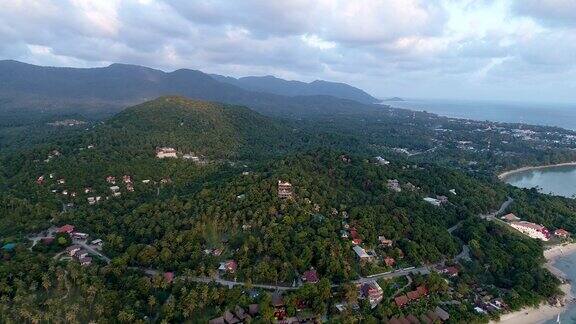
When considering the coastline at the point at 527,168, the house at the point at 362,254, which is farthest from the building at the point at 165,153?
the coastline at the point at 527,168

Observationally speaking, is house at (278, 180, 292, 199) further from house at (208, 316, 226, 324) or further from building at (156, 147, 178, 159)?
building at (156, 147, 178, 159)

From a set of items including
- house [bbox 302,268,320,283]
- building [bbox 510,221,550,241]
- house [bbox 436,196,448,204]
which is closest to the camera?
house [bbox 302,268,320,283]

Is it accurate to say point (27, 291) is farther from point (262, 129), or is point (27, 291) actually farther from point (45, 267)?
point (262, 129)

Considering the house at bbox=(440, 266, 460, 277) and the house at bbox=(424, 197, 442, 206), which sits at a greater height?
the house at bbox=(424, 197, 442, 206)

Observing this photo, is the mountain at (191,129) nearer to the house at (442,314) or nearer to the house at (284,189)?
the house at (284,189)

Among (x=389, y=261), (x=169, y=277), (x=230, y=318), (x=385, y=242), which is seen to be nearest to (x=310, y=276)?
(x=230, y=318)

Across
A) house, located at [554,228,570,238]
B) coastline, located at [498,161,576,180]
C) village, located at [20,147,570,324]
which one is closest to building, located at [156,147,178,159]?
village, located at [20,147,570,324]
